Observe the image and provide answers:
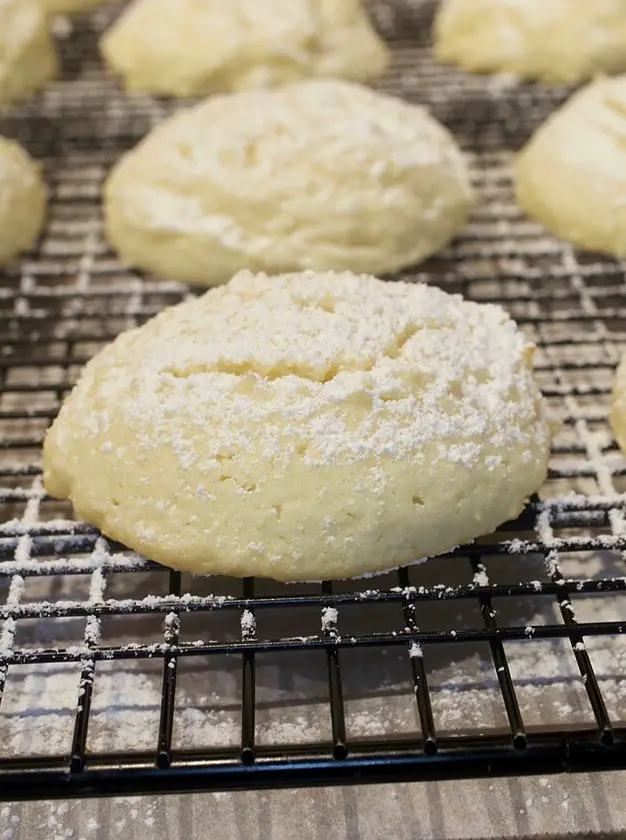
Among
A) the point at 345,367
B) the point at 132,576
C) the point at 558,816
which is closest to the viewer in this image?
the point at 558,816

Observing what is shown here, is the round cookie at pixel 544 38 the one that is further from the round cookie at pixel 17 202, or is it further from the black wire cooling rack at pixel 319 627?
the round cookie at pixel 17 202

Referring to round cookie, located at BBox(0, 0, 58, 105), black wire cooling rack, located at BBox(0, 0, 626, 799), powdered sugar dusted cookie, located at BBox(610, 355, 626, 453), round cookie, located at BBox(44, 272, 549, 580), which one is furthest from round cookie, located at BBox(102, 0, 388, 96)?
powdered sugar dusted cookie, located at BBox(610, 355, 626, 453)

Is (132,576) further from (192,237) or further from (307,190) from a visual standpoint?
(307,190)

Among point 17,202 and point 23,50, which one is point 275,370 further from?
point 23,50

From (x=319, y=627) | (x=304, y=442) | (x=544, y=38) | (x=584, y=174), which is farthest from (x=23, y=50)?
(x=319, y=627)

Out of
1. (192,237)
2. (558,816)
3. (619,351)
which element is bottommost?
(558,816)

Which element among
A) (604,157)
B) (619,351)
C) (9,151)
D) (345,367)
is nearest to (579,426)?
(619,351)

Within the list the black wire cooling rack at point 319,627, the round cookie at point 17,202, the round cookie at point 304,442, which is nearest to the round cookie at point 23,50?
the round cookie at point 17,202
